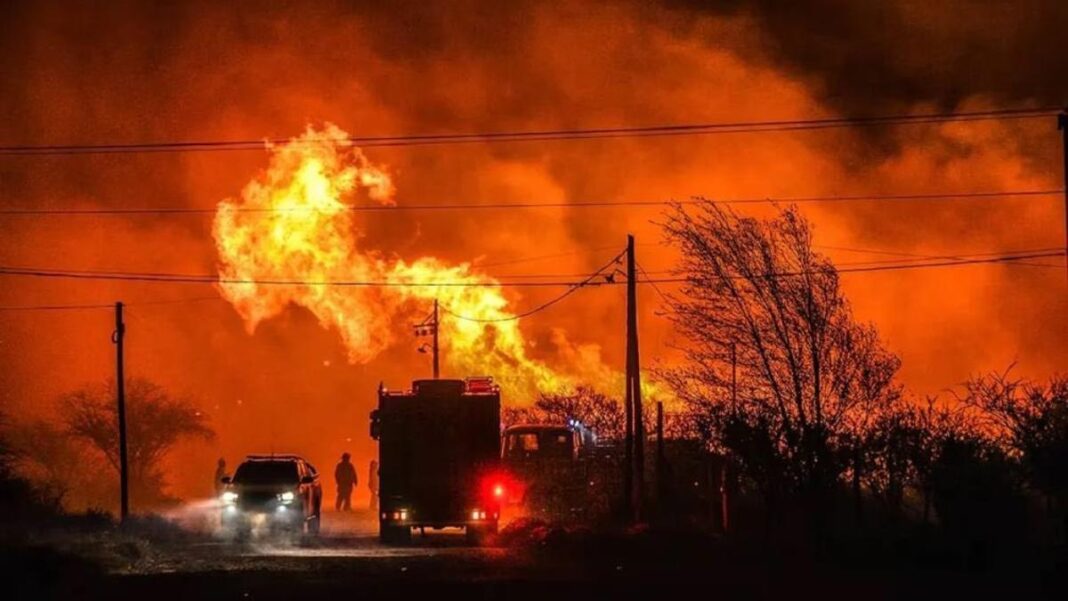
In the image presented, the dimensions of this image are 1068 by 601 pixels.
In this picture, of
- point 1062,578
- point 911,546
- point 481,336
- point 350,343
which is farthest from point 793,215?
point 350,343

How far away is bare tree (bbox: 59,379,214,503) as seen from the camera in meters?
62.2

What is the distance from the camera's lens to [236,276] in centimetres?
5641

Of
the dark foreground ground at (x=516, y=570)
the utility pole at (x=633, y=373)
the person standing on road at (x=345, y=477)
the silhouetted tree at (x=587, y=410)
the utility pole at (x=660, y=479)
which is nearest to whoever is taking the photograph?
the dark foreground ground at (x=516, y=570)

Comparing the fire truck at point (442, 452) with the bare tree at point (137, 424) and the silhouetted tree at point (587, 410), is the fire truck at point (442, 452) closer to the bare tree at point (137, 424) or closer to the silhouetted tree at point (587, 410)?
the silhouetted tree at point (587, 410)

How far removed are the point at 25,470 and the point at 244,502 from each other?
25.4m

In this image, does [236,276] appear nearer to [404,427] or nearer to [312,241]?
[312,241]

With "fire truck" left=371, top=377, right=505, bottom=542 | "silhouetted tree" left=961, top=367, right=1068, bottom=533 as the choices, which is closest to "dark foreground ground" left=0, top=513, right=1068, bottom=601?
"fire truck" left=371, top=377, right=505, bottom=542

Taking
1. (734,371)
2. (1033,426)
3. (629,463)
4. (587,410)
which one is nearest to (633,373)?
(629,463)

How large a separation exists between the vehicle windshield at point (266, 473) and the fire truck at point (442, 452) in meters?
2.89

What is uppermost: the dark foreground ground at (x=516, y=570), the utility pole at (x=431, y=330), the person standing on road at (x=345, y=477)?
the utility pole at (x=431, y=330)

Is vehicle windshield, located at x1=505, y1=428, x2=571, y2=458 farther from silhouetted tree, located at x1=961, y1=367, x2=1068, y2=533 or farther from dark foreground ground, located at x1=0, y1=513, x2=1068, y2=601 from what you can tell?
silhouetted tree, located at x1=961, y1=367, x2=1068, y2=533

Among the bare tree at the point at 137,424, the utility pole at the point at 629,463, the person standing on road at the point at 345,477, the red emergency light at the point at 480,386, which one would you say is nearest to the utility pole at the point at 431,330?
the person standing on road at the point at 345,477

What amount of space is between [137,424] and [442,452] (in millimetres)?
34027

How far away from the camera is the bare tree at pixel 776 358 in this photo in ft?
94.3
